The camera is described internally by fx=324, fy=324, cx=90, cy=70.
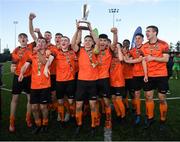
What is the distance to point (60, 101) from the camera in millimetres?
7789

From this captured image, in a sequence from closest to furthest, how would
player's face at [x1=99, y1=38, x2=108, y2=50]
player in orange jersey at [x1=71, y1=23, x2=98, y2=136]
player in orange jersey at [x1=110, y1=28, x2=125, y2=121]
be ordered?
player in orange jersey at [x1=71, y1=23, x2=98, y2=136] → player's face at [x1=99, y1=38, x2=108, y2=50] → player in orange jersey at [x1=110, y1=28, x2=125, y2=121]

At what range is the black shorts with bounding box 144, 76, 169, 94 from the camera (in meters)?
7.35

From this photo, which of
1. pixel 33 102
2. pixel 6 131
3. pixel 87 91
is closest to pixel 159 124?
pixel 87 91

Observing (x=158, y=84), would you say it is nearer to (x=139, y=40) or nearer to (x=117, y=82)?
(x=117, y=82)

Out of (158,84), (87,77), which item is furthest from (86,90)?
(158,84)

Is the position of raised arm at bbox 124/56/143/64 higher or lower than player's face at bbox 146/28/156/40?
lower

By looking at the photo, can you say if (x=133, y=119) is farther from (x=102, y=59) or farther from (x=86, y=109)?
(x=102, y=59)

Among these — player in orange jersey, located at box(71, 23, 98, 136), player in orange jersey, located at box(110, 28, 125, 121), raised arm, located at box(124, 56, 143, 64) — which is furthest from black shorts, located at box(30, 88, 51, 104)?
raised arm, located at box(124, 56, 143, 64)

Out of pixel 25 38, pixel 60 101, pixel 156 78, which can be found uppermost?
pixel 25 38

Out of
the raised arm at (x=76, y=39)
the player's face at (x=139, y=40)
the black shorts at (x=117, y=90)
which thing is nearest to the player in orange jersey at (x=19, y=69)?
the raised arm at (x=76, y=39)

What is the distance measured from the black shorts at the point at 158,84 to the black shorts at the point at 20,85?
2758mm

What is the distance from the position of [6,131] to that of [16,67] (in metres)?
1.48

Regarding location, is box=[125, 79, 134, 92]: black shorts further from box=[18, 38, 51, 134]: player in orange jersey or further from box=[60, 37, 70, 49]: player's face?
box=[18, 38, 51, 134]: player in orange jersey

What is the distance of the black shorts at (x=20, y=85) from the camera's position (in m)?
7.46
